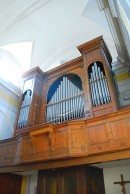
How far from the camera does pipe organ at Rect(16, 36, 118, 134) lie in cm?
513

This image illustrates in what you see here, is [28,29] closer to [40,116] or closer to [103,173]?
[40,116]

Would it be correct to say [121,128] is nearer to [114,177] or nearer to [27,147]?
[114,177]

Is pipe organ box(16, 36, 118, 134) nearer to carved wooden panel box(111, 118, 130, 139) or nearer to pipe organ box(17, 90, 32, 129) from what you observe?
pipe organ box(17, 90, 32, 129)

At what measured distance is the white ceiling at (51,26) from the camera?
677 centimetres

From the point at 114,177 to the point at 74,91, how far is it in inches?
117

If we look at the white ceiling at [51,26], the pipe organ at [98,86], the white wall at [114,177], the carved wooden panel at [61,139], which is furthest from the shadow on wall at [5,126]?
the white wall at [114,177]

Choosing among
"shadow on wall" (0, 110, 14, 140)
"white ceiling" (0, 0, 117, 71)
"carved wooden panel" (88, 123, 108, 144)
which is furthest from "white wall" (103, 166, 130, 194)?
"white ceiling" (0, 0, 117, 71)

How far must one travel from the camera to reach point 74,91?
19.7 ft

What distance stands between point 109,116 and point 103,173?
2284 mm

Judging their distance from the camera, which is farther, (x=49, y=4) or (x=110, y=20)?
(x=49, y=4)

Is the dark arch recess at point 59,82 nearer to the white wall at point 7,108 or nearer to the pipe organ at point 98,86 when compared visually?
the pipe organ at point 98,86

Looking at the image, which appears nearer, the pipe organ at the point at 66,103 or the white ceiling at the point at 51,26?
the pipe organ at the point at 66,103

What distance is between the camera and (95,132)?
166 inches

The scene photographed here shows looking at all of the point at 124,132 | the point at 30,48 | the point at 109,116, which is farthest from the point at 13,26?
the point at 124,132
